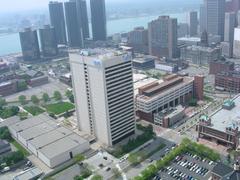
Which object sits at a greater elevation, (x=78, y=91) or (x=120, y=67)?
(x=120, y=67)

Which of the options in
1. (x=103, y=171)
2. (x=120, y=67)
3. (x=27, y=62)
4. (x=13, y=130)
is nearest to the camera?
(x=103, y=171)

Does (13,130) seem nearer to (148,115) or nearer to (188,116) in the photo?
(148,115)

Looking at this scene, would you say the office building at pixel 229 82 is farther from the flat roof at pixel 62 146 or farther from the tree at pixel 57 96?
the flat roof at pixel 62 146

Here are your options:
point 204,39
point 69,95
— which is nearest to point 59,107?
point 69,95

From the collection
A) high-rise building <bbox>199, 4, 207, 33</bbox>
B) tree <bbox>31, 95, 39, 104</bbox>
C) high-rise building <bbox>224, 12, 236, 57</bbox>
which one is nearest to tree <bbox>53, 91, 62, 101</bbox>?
tree <bbox>31, 95, 39, 104</bbox>

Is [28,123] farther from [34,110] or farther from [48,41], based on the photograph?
[48,41]

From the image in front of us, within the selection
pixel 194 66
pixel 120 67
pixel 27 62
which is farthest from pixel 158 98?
pixel 27 62
